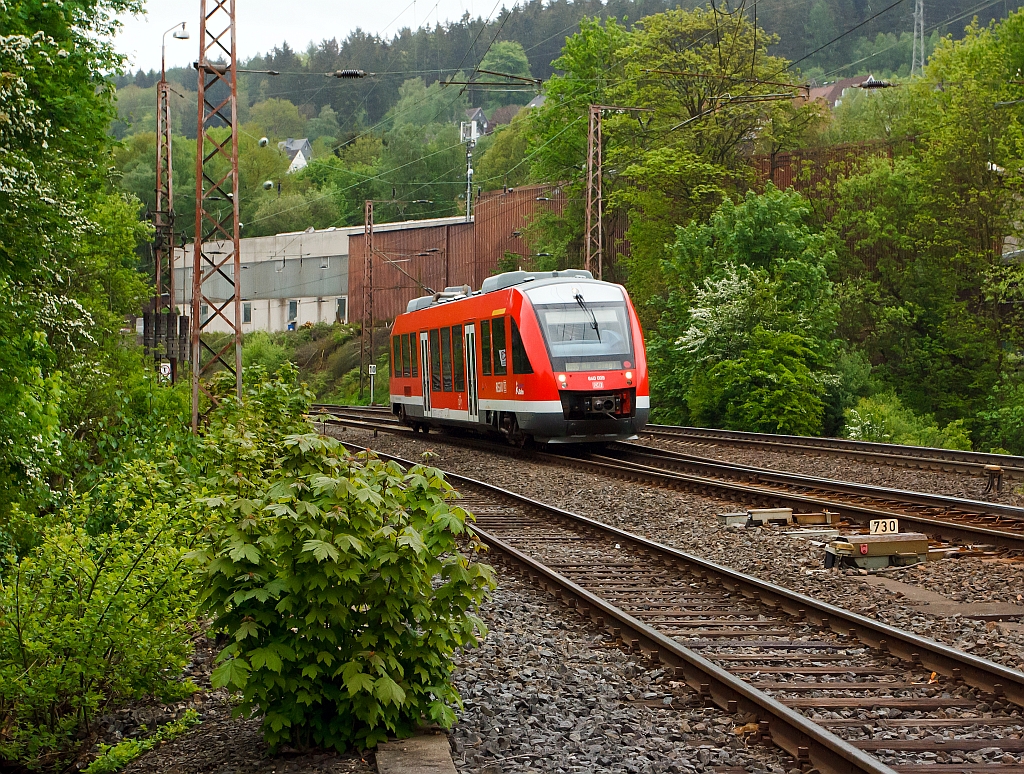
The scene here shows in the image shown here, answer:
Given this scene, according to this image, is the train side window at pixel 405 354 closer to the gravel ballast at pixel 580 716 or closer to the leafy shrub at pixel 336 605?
the gravel ballast at pixel 580 716

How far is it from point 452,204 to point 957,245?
3021 inches

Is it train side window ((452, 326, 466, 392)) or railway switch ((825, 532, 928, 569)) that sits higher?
train side window ((452, 326, 466, 392))

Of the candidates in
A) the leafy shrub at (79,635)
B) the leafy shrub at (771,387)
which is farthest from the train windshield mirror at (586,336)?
the leafy shrub at (79,635)

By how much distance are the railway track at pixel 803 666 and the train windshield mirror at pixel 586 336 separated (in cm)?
1004

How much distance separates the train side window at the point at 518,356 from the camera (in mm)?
21484

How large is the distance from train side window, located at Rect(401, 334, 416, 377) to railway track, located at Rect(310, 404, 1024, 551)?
9065mm

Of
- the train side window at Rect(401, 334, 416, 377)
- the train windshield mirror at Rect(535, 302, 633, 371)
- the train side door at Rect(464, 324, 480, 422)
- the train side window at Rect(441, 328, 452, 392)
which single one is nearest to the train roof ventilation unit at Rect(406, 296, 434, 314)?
the train side window at Rect(401, 334, 416, 377)

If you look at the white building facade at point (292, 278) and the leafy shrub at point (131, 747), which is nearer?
the leafy shrub at point (131, 747)

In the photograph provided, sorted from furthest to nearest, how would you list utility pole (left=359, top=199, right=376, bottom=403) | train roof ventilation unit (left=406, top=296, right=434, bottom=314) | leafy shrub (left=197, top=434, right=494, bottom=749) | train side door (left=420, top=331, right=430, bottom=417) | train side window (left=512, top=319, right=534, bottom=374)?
utility pole (left=359, top=199, right=376, bottom=403)
train roof ventilation unit (left=406, top=296, right=434, bottom=314)
train side door (left=420, top=331, right=430, bottom=417)
train side window (left=512, top=319, right=534, bottom=374)
leafy shrub (left=197, top=434, right=494, bottom=749)

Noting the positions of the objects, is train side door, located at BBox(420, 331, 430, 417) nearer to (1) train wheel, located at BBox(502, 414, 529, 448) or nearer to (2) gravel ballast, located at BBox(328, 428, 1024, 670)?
(1) train wheel, located at BBox(502, 414, 529, 448)

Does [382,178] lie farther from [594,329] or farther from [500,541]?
[500,541]

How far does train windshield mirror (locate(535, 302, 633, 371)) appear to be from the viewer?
70.1ft

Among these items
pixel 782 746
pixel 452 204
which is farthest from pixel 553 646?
pixel 452 204

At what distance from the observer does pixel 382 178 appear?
113 m
